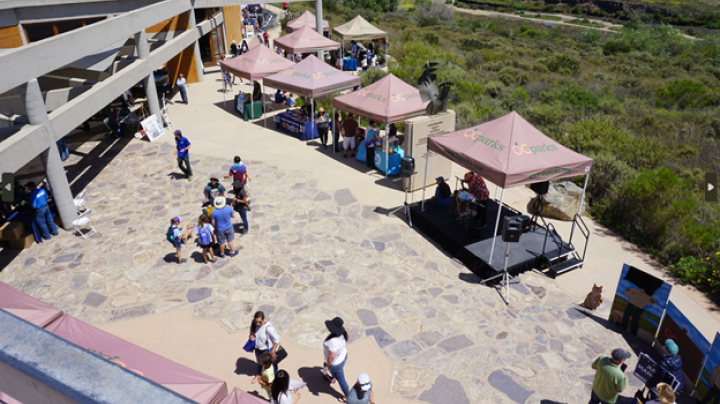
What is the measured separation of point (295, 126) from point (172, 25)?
11.6m

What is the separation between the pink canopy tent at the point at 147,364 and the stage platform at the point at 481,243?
6.55 m

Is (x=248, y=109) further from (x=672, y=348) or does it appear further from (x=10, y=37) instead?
(x=672, y=348)


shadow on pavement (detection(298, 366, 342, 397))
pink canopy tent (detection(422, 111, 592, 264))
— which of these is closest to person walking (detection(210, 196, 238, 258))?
shadow on pavement (detection(298, 366, 342, 397))

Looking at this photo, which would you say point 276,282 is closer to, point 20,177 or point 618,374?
point 618,374

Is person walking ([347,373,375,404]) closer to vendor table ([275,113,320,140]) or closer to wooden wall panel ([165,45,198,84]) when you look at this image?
vendor table ([275,113,320,140])

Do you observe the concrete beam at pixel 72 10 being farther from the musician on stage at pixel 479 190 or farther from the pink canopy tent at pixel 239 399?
the pink canopy tent at pixel 239 399

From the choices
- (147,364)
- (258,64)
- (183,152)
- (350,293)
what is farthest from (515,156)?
(258,64)

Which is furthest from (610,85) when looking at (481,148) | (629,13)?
(629,13)

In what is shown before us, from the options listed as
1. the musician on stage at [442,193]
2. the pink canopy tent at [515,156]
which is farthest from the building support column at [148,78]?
the pink canopy tent at [515,156]

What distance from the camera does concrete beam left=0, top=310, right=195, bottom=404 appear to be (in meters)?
0.93

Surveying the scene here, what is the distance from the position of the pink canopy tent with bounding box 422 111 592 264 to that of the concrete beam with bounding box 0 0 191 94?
9626 mm

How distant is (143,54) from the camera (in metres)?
17.7

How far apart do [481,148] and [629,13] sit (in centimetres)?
9102

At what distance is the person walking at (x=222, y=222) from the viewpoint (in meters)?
9.80
